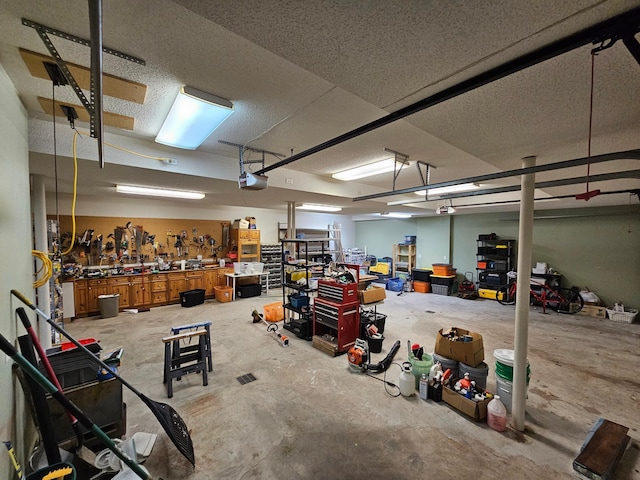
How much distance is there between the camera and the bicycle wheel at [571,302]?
21.1 ft

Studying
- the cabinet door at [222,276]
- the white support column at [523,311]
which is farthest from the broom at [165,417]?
the cabinet door at [222,276]

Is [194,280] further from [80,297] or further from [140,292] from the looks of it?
[80,297]

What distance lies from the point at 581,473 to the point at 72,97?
5174mm

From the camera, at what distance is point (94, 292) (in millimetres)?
5766

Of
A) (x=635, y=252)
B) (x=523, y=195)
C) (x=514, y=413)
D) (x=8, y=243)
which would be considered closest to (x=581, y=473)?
(x=514, y=413)

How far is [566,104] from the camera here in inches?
65.1

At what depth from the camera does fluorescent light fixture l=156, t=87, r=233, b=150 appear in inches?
77.5

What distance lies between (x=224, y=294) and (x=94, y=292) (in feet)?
9.23

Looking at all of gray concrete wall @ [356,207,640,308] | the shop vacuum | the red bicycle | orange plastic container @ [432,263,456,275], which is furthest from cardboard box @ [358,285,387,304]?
gray concrete wall @ [356,207,640,308]

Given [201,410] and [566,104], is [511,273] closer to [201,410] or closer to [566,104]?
[566,104]

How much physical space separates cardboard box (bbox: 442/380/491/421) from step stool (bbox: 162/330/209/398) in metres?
2.86

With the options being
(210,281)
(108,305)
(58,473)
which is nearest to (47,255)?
(58,473)

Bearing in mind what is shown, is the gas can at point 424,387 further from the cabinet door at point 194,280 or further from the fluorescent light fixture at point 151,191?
the cabinet door at point 194,280

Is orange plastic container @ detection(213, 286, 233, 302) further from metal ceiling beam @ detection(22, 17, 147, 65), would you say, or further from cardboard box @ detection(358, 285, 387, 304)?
metal ceiling beam @ detection(22, 17, 147, 65)
